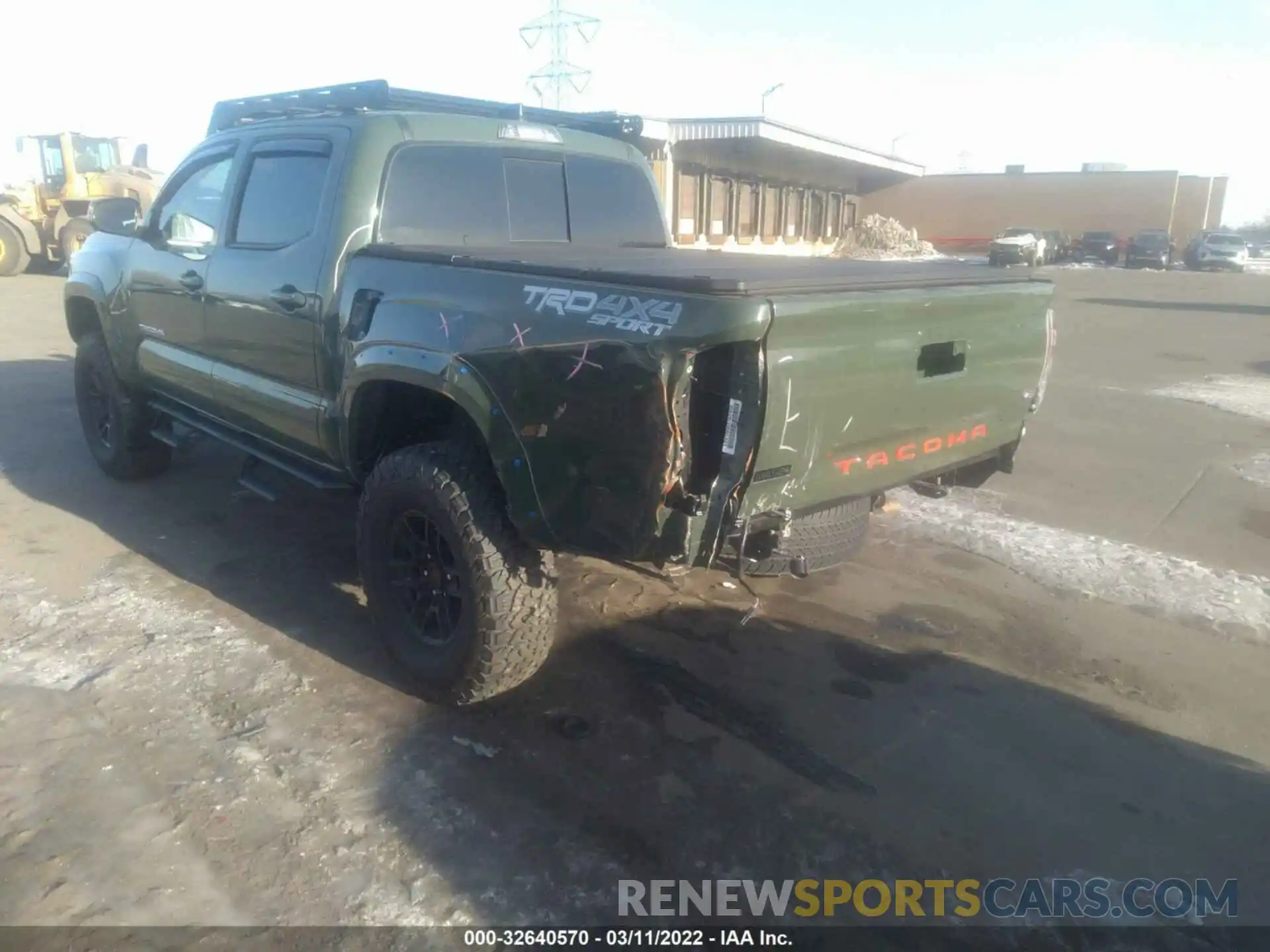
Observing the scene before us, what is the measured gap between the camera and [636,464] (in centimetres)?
268

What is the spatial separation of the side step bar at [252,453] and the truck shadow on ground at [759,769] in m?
0.52

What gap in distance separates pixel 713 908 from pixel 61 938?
67.2 inches

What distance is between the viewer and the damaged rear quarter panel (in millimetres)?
2580

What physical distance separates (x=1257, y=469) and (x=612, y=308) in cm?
630

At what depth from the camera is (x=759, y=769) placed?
3.15 metres

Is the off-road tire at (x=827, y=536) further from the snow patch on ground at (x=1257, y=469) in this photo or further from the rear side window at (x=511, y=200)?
the snow patch on ground at (x=1257, y=469)

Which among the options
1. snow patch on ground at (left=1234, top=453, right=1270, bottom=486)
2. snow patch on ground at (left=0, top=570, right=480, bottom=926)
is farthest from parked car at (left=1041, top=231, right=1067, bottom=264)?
snow patch on ground at (left=0, top=570, right=480, bottom=926)

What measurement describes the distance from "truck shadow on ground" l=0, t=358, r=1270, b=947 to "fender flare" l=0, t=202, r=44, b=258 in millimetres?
19560

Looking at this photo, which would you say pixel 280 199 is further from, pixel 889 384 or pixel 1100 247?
pixel 1100 247

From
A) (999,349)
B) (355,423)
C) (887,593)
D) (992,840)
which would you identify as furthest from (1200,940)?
(355,423)

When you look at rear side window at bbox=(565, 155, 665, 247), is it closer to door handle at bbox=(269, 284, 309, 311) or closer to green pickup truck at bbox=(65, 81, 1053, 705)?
green pickup truck at bbox=(65, 81, 1053, 705)

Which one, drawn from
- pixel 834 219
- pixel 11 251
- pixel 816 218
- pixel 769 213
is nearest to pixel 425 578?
pixel 11 251

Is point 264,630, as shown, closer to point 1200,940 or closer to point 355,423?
point 355,423

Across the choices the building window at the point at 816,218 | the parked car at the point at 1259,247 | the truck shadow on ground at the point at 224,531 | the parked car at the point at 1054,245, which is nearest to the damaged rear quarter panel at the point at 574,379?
the truck shadow on ground at the point at 224,531
